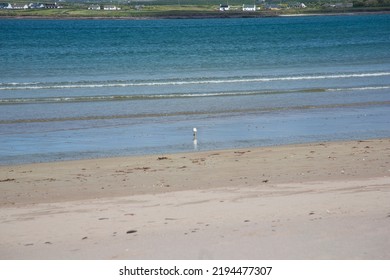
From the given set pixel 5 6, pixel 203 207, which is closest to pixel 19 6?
pixel 5 6

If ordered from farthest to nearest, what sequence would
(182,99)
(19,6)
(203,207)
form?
(19,6), (182,99), (203,207)

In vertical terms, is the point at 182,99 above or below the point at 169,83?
above

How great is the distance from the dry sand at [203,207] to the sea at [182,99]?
208cm

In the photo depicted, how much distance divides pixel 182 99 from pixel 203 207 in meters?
16.9

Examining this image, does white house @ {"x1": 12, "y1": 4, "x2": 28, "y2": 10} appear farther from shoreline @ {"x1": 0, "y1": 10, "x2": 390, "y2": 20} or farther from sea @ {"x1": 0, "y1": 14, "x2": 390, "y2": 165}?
sea @ {"x1": 0, "y1": 14, "x2": 390, "y2": 165}

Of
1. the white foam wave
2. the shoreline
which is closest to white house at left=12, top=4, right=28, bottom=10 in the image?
the shoreline

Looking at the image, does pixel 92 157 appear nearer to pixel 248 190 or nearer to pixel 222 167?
pixel 222 167

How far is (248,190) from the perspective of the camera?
11422mm

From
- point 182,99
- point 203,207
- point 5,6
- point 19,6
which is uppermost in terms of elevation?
point 203,207

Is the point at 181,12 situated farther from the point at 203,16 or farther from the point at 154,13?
the point at 154,13

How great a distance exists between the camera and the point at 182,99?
27.0 m

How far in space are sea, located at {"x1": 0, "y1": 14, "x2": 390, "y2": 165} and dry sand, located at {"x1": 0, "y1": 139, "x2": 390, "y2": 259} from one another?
2.08m

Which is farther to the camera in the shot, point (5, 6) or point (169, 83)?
point (5, 6)

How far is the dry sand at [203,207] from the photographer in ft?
26.9
